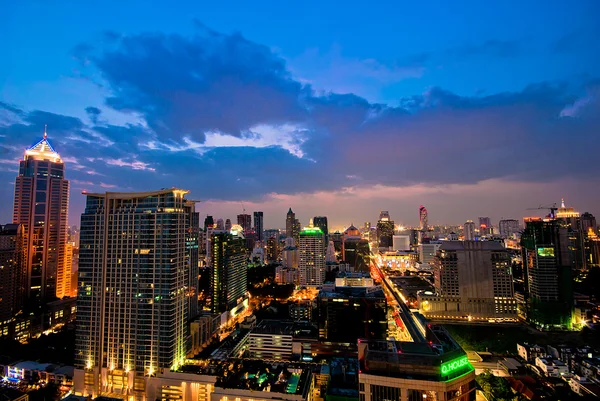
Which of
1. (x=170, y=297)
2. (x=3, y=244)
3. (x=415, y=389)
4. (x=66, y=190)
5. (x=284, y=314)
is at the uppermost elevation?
(x=66, y=190)

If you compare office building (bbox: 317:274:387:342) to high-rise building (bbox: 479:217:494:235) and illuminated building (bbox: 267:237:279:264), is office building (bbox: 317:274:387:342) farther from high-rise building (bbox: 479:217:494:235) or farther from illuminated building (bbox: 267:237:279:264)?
high-rise building (bbox: 479:217:494:235)

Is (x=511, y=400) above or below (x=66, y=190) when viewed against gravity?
below

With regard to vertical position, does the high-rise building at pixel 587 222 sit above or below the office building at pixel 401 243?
above

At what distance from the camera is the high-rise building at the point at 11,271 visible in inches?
1507

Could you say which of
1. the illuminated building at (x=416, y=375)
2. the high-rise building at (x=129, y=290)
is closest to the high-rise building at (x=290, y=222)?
the high-rise building at (x=129, y=290)

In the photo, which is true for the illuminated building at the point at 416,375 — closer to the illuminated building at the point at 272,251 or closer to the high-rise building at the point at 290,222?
the illuminated building at the point at 272,251

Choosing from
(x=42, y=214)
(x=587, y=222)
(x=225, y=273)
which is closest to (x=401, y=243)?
(x=587, y=222)

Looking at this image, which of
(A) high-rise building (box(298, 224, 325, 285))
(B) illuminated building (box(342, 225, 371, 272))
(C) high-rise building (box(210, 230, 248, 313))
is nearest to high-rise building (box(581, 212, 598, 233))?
(B) illuminated building (box(342, 225, 371, 272))

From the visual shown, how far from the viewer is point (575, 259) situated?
6819 cm

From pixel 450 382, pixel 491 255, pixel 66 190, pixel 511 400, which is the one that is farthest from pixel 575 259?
pixel 66 190

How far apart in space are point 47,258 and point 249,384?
4399 cm

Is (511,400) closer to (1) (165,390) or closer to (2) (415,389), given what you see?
(2) (415,389)

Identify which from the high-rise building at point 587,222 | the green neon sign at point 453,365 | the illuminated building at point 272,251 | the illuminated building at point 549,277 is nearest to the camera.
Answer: the green neon sign at point 453,365

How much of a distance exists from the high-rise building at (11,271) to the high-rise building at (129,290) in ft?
64.3
